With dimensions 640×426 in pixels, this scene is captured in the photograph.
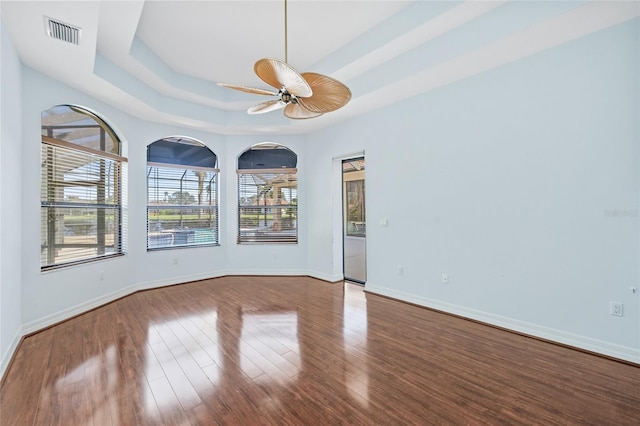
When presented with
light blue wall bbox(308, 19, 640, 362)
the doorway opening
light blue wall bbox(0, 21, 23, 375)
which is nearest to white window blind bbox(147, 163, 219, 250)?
light blue wall bbox(0, 21, 23, 375)

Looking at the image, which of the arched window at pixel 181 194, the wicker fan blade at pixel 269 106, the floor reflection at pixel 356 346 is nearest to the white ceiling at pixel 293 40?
the arched window at pixel 181 194

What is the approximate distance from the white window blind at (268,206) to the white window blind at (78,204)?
2.07 meters

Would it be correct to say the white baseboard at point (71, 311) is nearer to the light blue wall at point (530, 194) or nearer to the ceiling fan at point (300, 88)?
the ceiling fan at point (300, 88)

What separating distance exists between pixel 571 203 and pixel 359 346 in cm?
247

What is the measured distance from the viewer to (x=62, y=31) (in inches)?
99.7

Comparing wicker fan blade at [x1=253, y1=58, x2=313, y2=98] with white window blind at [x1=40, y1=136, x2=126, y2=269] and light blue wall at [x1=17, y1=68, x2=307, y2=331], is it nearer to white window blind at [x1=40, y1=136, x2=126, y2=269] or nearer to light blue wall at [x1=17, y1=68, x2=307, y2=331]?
light blue wall at [x1=17, y1=68, x2=307, y2=331]

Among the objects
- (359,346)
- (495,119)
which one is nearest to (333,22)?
(495,119)

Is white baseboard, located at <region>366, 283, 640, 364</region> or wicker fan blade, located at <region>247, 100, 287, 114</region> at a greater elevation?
wicker fan blade, located at <region>247, 100, 287, 114</region>

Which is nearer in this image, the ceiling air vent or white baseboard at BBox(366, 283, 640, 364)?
the ceiling air vent

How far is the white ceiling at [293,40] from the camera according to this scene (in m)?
2.50

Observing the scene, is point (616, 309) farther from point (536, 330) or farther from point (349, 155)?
point (349, 155)

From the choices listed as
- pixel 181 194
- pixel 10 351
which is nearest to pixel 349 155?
pixel 181 194

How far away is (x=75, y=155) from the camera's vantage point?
3799 mm

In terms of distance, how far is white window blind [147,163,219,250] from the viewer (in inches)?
200
